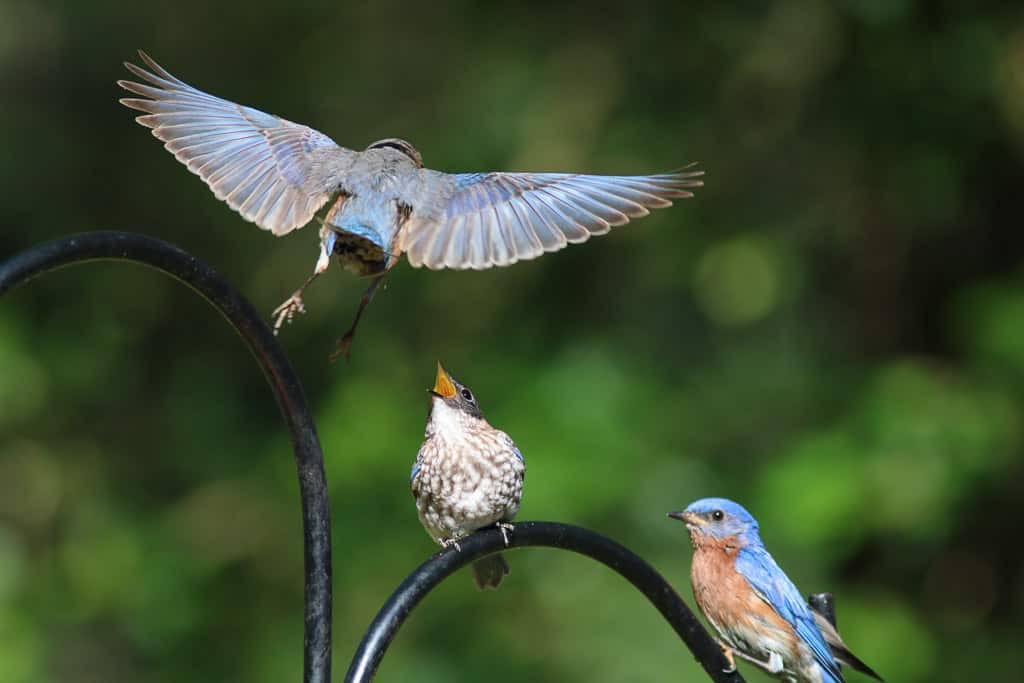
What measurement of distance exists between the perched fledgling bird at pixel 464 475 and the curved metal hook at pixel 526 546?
0.35 metres

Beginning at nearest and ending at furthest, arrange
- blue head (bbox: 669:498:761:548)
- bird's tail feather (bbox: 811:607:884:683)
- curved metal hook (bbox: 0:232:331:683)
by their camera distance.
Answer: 1. curved metal hook (bbox: 0:232:331:683)
2. bird's tail feather (bbox: 811:607:884:683)
3. blue head (bbox: 669:498:761:548)

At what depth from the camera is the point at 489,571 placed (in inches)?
136

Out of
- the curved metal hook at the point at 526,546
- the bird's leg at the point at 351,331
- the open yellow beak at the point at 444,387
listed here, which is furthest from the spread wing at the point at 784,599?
the bird's leg at the point at 351,331

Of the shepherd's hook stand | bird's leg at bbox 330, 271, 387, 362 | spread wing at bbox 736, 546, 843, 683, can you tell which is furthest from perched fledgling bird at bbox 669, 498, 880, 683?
bird's leg at bbox 330, 271, 387, 362

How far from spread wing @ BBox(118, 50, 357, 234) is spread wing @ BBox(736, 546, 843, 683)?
5.84ft

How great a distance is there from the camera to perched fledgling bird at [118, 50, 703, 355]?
312cm

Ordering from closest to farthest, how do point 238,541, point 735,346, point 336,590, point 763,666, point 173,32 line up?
point 763,666 < point 336,590 < point 238,541 < point 735,346 < point 173,32

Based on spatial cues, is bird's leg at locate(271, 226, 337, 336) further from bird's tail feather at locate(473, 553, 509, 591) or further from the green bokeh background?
the green bokeh background

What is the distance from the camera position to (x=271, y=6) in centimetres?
761

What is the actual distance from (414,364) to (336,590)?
1.26m

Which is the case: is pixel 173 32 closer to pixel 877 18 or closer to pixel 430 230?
pixel 877 18

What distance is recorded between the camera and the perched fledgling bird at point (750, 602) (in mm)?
3910

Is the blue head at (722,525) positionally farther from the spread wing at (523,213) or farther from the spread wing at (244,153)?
the spread wing at (244,153)

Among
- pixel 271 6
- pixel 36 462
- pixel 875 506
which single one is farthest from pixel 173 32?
pixel 875 506
